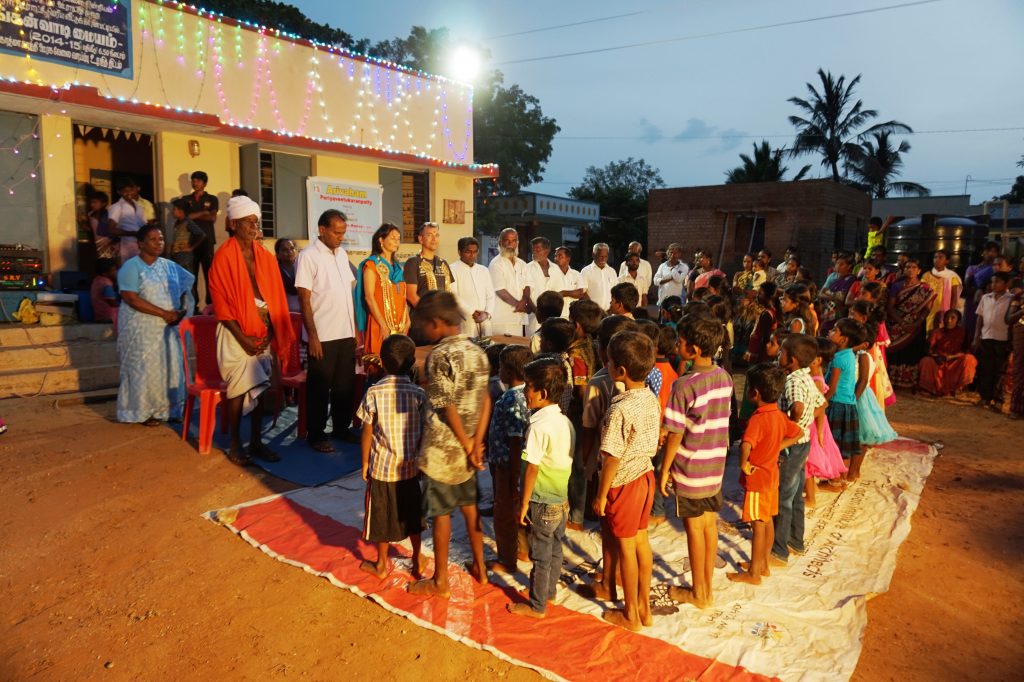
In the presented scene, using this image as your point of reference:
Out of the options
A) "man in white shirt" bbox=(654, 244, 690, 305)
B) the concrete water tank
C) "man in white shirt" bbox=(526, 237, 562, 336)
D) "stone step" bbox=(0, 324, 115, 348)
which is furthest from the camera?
the concrete water tank

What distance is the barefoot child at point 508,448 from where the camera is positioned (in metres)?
3.64

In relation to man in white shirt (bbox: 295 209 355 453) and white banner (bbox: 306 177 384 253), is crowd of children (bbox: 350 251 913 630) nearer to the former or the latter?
man in white shirt (bbox: 295 209 355 453)

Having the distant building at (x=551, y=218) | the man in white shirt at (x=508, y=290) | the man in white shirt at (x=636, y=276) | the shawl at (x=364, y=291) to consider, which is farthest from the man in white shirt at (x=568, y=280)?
the distant building at (x=551, y=218)

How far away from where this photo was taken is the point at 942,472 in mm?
6031

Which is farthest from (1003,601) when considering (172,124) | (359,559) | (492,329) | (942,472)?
(172,124)

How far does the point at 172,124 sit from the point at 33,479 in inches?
233

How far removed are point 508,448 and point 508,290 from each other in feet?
13.7

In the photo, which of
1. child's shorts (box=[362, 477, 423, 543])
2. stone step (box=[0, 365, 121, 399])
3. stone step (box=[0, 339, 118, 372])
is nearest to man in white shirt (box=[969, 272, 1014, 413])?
child's shorts (box=[362, 477, 423, 543])

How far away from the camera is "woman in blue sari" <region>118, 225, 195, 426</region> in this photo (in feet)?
19.8

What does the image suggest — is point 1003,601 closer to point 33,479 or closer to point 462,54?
point 33,479

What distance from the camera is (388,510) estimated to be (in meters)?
3.54

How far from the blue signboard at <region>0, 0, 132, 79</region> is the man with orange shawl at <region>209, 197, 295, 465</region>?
5493 mm

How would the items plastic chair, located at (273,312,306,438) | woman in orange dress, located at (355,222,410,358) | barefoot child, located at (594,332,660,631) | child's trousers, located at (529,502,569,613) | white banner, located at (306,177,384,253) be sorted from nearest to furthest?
barefoot child, located at (594,332,660,631), child's trousers, located at (529,502,569,613), woman in orange dress, located at (355,222,410,358), plastic chair, located at (273,312,306,438), white banner, located at (306,177,384,253)

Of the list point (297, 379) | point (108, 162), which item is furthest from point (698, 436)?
point (108, 162)
